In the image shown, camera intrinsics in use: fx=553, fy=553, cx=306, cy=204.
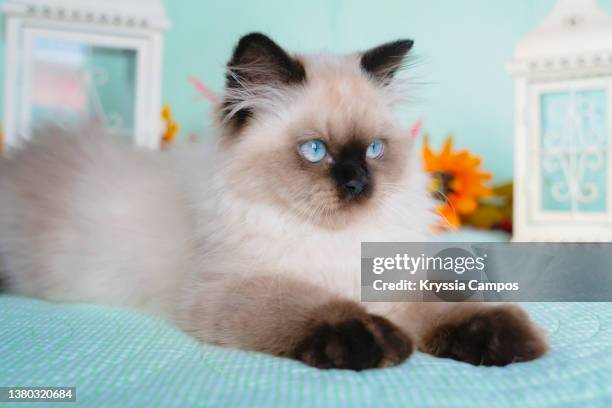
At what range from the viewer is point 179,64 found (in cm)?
326

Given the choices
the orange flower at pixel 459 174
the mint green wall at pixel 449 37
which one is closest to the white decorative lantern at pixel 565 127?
the orange flower at pixel 459 174

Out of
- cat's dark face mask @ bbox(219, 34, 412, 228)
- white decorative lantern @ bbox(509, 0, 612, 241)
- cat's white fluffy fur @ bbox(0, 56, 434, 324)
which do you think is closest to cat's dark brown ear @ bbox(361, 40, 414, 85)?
cat's dark face mask @ bbox(219, 34, 412, 228)

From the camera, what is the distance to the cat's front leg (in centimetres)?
94

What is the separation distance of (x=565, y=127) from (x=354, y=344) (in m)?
1.96

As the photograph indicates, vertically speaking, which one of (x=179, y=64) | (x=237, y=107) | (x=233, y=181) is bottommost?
(x=233, y=181)

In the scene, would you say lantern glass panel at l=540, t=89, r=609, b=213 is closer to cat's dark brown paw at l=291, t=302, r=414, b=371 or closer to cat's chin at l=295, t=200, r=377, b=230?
cat's chin at l=295, t=200, r=377, b=230

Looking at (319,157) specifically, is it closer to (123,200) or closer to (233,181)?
(233,181)

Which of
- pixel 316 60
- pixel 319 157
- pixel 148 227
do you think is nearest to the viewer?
pixel 319 157

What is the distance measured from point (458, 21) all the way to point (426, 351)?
9.25 ft

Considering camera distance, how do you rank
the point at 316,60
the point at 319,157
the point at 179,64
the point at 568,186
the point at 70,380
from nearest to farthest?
1. the point at 70,380
2. the point at 319,157
3. the point at 316,60
4. the point at 568,186
5. the point at 179,64

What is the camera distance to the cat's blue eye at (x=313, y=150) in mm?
1214

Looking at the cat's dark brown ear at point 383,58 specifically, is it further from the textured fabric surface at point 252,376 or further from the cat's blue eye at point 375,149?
the textured fabric surface at point 252,376

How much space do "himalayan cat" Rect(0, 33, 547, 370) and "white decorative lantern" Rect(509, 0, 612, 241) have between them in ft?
4.38

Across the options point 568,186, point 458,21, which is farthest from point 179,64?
point 568,186
